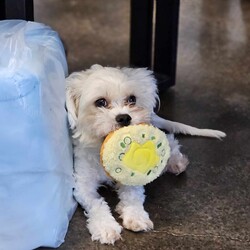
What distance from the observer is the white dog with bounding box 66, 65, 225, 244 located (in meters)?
1.61

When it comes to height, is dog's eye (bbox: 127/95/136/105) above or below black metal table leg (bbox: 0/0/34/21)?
below

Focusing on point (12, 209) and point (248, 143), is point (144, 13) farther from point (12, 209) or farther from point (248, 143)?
point (12, 209)

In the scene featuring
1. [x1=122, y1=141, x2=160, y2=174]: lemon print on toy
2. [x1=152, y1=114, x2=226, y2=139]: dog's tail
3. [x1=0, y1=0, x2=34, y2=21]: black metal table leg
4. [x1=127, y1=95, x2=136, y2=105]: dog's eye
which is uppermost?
[x1=0, y1=0, x2=34, y2=21]: black metal table leg

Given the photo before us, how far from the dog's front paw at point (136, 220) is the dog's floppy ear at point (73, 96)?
0.30 meters

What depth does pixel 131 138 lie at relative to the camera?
1.54 m

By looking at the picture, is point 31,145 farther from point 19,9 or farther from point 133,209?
point 19,9

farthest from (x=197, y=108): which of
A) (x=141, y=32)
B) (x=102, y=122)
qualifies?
(x=102, y=122)

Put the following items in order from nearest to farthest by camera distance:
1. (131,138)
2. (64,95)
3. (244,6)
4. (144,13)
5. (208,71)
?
(131,138) → (64,95) → (144,13) → (208,71) → (244,6)

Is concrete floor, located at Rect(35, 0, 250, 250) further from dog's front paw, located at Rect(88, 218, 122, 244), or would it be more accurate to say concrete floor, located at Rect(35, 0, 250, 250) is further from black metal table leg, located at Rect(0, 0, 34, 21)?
black metal table leg, located at Rect(0, 0, 34, 21)

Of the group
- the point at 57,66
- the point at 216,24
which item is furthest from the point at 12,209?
the point at 216,24

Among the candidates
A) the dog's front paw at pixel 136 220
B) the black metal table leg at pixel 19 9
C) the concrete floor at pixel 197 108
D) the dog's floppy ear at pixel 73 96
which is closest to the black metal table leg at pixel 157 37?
the concrete floor at pixel 197 108

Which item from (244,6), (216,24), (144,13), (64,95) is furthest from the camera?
(244,6)

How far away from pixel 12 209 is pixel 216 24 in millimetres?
2485

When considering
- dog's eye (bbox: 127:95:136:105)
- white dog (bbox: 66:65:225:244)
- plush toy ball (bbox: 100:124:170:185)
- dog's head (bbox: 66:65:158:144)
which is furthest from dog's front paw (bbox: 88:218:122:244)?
dog's eye (bbox: 127:95:136:105)
